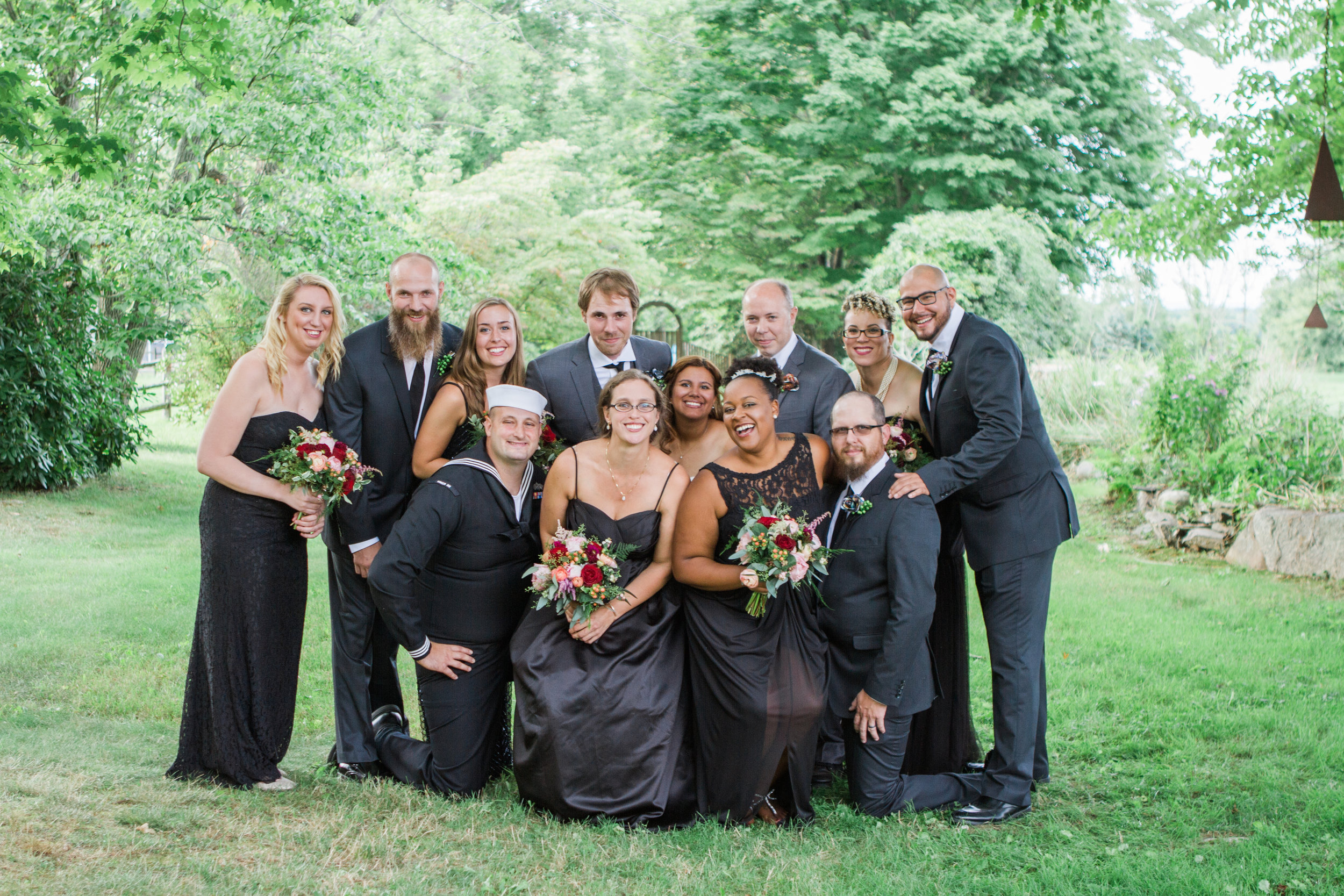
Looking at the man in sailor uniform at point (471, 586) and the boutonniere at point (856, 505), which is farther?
the man in sailor uniform at point (471, 586)

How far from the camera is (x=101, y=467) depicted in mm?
15414

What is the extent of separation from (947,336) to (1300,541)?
309 inches

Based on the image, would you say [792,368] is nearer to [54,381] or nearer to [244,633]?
[244,633]

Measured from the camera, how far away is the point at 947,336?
5.48 m

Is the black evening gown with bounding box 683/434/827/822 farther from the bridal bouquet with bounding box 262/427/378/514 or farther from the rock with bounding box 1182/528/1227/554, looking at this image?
the rock with bounding box 1182/528/1227/554

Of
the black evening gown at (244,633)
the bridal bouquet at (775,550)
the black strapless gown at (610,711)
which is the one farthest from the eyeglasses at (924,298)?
the black evening gown at (244,633)

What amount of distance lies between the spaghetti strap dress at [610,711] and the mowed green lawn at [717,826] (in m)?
0.12

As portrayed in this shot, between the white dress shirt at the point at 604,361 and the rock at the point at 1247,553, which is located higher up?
the white dress shirt at the point at 604,361

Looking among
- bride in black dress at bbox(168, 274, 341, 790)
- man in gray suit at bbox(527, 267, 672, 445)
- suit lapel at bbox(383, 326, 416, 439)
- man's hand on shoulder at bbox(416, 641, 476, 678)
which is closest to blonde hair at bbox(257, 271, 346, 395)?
bride in black dress at bbox(168, 274, 341, 790)

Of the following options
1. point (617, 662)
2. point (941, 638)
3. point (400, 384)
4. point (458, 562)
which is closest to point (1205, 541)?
point (941, 638)

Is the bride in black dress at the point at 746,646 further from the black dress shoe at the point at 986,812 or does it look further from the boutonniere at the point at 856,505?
the black dress shoe at the point at 986,812

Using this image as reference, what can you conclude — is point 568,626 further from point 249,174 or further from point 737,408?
point 249,174

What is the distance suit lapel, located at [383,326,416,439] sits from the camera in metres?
5.68

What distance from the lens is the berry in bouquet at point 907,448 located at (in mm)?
5617
